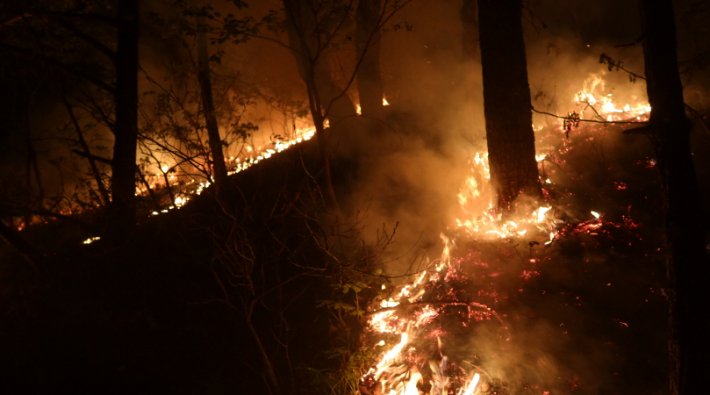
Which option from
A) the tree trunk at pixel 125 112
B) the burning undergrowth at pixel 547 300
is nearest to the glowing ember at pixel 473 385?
the burning undergrowth at pixel 547 300

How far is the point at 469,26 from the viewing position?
9.91 m

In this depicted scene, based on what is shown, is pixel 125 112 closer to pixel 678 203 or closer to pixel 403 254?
pixel 403 254

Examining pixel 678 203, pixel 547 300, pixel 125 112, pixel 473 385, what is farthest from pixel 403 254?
pixel 125 112

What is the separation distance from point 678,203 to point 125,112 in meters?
7.12

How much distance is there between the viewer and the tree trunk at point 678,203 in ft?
8.41

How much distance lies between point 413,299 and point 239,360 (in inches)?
94.6

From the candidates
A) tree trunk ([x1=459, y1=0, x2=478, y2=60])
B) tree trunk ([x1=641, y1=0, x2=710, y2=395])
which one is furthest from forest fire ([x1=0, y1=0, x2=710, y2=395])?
tree trunk ([x1=459, y1=0, x2=478, y2=60])

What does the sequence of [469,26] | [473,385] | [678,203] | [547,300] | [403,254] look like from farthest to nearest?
1. [469,26]
2. [403,254]
3. [547,300]
4. [473,385]
5. [678,203]

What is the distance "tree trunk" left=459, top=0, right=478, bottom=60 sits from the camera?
9.80m

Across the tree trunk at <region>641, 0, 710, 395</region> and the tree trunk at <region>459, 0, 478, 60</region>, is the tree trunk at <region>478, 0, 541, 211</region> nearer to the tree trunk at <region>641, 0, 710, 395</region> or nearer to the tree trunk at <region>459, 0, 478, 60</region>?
the tree trunk at <region>641, 0, 710, 395</region>

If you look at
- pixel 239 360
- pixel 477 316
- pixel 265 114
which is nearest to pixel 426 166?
pixel 477 316

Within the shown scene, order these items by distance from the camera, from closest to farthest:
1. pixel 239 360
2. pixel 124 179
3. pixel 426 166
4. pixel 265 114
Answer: pixel 239 360 < pixel 124 179 < pixel 426 166 < pixel 265 114

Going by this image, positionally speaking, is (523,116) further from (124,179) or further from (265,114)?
(265,114)

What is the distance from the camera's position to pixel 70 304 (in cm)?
591
